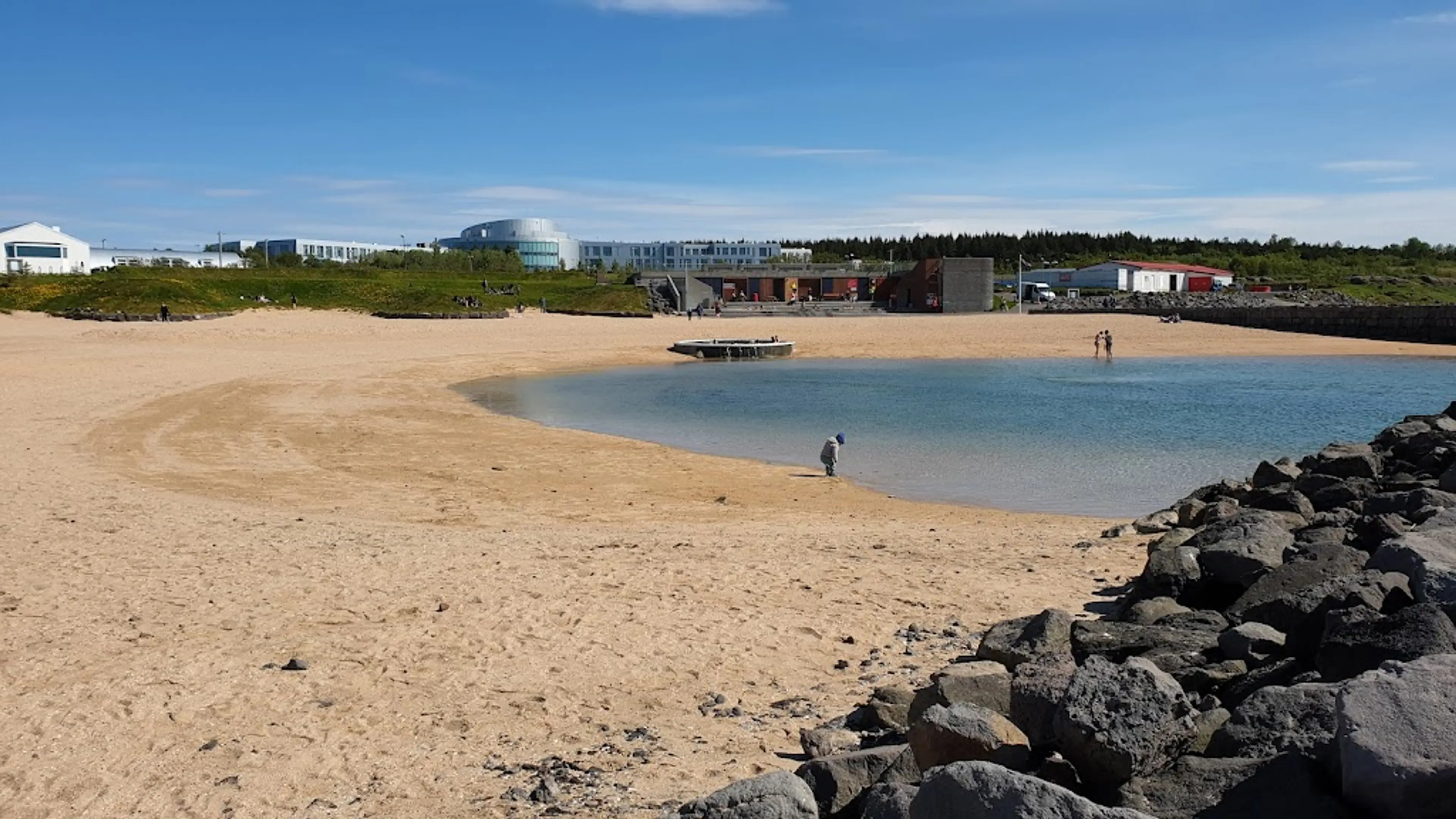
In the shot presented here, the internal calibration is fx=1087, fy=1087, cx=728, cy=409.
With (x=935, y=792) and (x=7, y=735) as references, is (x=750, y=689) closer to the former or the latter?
(x=935, y=792)

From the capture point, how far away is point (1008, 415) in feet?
99.5

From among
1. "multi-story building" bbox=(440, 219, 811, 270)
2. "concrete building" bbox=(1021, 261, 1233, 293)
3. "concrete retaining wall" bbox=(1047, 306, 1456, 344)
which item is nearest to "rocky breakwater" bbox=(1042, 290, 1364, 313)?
"concrete retaining wall" bbox=(1047, 306, 1456, 344)

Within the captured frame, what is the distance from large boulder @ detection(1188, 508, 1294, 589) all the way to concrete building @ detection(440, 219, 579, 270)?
142279 mm

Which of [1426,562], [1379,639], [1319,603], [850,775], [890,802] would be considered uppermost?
[1426,562]

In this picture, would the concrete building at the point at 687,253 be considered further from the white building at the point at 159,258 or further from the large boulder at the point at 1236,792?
the large boulder at the point at 1236,792

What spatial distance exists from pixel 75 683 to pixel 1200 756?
23.3 feet

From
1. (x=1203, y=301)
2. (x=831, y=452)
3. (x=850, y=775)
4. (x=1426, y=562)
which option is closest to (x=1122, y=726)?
(x=850, y=775)

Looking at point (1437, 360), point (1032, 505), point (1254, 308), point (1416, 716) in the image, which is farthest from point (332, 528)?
point (1254, 308)

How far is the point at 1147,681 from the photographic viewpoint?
475 cm

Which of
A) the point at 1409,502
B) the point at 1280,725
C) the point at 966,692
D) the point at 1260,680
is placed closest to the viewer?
the point at 1280,725

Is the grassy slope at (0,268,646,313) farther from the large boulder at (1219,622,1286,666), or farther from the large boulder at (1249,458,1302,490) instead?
the large boulder at (1219,622,1286,666)

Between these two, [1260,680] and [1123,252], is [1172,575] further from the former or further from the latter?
[1123,252]

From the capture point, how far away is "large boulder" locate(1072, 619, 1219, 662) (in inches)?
248

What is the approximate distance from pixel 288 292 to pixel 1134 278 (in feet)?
254
